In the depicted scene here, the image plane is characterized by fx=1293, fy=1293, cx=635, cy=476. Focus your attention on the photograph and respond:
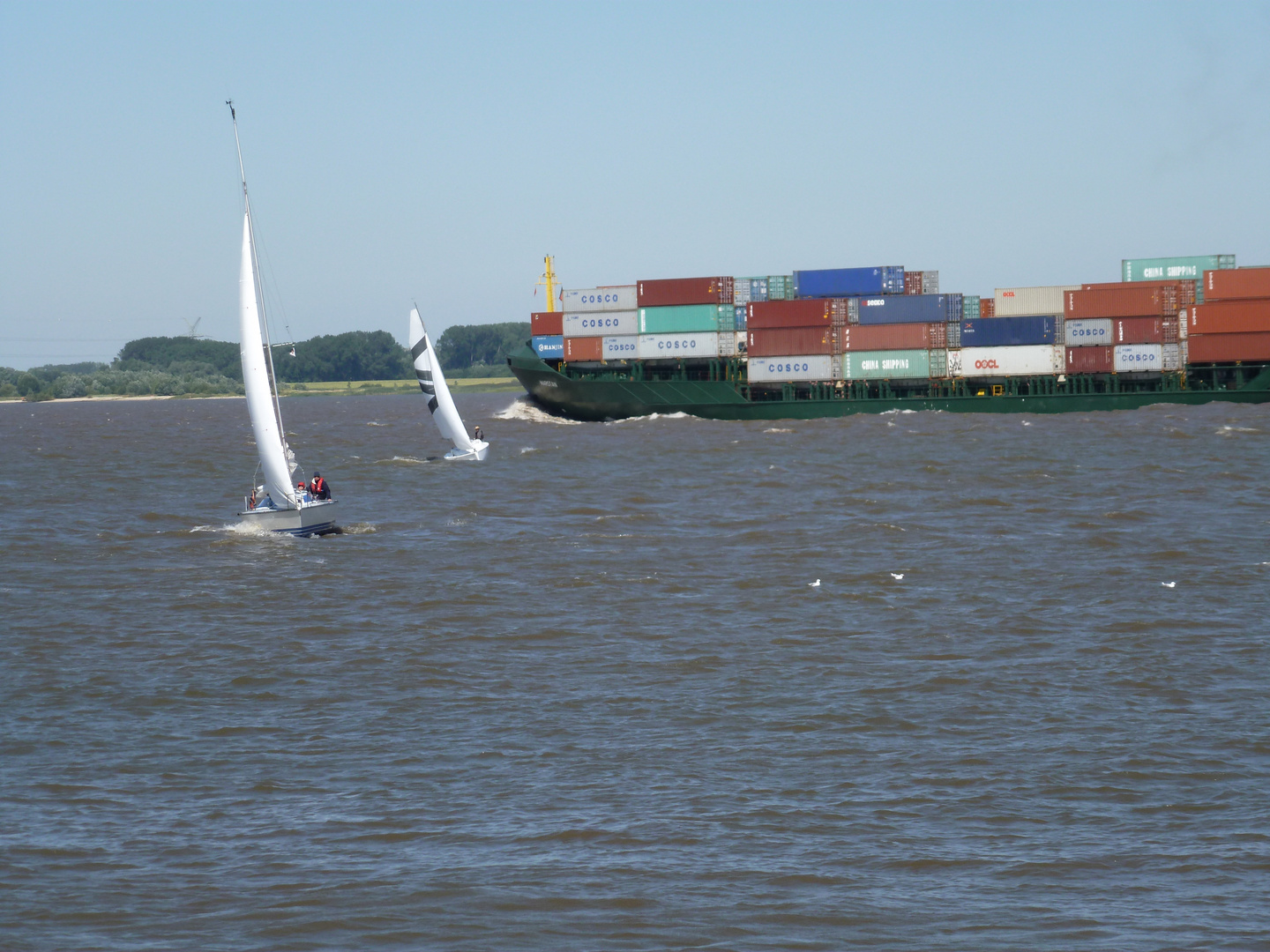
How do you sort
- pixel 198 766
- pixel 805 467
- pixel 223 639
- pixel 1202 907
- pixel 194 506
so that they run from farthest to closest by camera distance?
pixel 805 467 < pixel 194 506 < pixel 223 639 < pixel 198 766 < pixel 1202 907

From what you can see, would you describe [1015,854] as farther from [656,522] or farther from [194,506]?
[194,506]

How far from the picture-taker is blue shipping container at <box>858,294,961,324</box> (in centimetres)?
8769

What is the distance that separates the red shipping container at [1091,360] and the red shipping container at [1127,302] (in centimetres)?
226

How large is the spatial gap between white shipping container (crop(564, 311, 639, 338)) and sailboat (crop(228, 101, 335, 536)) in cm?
5704

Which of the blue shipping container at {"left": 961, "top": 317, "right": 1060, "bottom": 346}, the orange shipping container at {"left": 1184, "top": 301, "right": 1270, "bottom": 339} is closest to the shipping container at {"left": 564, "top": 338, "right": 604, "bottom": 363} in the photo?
the blue shipping container at {"left": 961, "top": 317, "right": 1060, "bottom": 346}

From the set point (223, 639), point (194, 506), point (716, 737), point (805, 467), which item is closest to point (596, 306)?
point (805, 467)

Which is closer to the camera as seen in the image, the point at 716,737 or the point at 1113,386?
the point at 716,737

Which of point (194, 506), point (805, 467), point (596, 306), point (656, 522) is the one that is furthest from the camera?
point (596, 306)

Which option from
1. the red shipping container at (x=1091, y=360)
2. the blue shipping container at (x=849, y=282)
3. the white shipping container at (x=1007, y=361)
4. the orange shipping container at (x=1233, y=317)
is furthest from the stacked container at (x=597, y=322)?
the orange shipping container at (x=1233, y=317)

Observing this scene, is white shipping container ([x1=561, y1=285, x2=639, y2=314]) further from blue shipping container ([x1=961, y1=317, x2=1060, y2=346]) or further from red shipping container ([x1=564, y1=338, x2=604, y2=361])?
blue shipping container ([x1=961, y1=317, x2=1060, y2=346])

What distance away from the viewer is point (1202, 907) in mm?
10609

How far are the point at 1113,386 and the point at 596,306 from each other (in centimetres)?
3581

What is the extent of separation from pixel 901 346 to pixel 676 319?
15.5 m

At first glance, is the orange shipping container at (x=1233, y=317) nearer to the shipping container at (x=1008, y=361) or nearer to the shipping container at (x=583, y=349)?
the shipping container at (x=1008, y=361)
